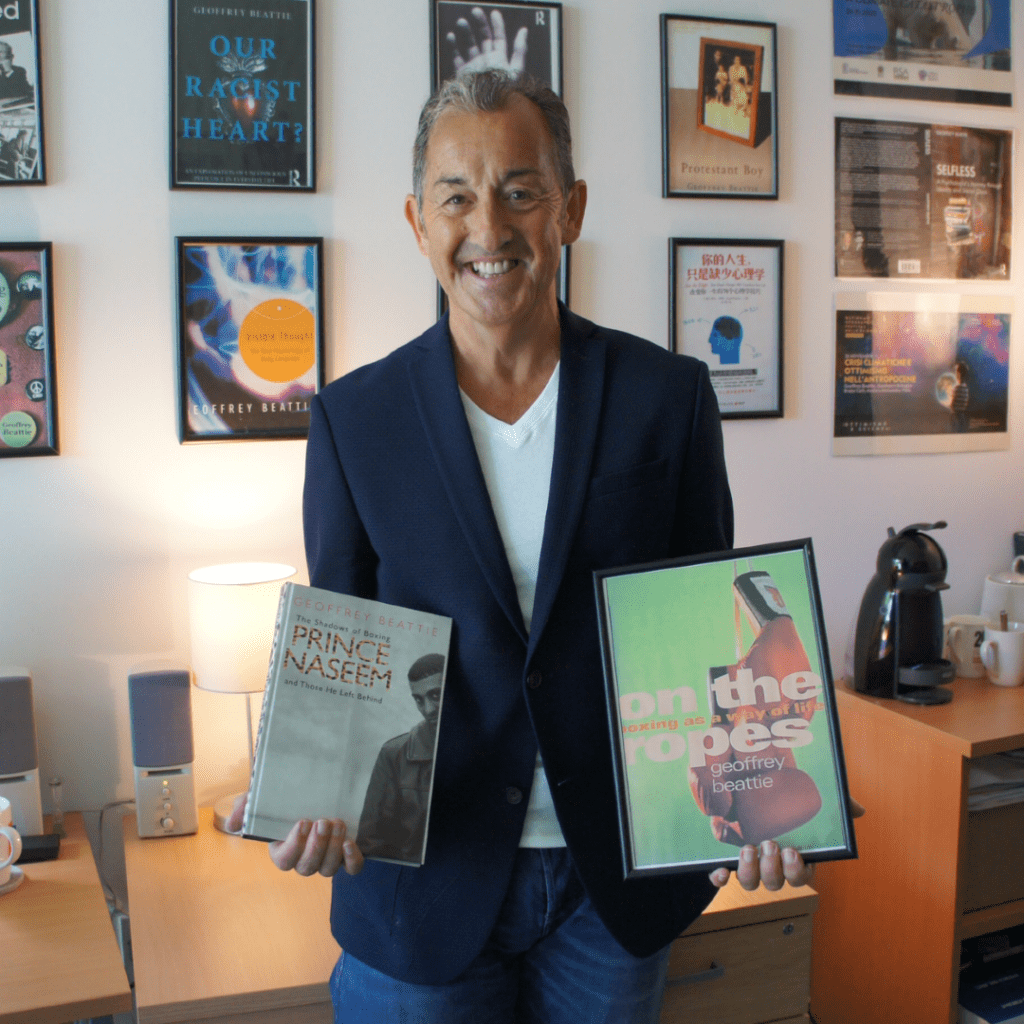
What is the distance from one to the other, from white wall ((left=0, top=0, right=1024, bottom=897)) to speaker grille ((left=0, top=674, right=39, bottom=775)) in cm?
21

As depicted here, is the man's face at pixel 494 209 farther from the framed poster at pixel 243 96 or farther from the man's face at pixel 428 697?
the framed poster at pixel 243 96

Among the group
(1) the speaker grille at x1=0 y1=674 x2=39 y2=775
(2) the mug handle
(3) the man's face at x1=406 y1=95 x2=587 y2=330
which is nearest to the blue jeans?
(3) the man's face at x1=406 y1=95 x2=587 y2=330

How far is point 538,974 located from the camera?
111 cm

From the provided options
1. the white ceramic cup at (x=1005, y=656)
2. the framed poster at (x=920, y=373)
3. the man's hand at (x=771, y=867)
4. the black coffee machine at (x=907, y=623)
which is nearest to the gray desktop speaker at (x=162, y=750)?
the man's hand at (x=771, y=867)

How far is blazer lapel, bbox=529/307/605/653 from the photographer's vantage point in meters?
1.02

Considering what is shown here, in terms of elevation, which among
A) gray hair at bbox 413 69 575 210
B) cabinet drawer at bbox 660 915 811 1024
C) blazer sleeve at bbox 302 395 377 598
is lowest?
cabinet drawer at bbox 660 915 811 1024

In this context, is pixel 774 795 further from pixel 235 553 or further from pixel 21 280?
pixel 21 280

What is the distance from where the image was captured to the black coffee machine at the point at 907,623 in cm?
204

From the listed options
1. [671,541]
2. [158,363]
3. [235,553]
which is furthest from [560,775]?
[158,363]

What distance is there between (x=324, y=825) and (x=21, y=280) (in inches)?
53.6

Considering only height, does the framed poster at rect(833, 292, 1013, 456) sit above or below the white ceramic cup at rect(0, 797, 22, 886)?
above

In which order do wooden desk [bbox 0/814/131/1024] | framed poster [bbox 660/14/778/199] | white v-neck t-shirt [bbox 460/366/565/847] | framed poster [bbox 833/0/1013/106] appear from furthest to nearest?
framed poster [bbox 833/0/1013/106], framed poster [bbox 660/14/778/199], wooden desk [bbox 0/814/131/1024], white v-neck t-shirt [bbox 460/366/565/847]

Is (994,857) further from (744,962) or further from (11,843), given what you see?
(11,843)

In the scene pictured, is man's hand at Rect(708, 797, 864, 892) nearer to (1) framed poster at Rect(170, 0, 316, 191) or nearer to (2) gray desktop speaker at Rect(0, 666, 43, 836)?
(2) gray desktop speaker at Rect(0, 666, 43, 836)
